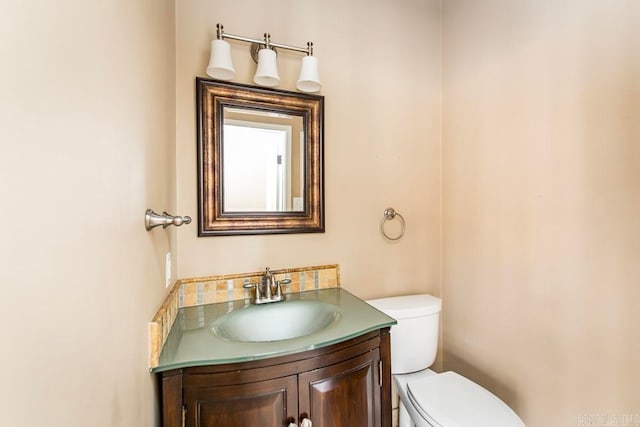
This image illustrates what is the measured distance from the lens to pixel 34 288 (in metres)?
0.36

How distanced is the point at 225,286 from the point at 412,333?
3.25 feet

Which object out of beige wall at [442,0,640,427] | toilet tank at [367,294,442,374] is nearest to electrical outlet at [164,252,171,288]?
toilet tank at [367,294,442,374]

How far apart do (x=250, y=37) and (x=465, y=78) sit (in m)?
1.22

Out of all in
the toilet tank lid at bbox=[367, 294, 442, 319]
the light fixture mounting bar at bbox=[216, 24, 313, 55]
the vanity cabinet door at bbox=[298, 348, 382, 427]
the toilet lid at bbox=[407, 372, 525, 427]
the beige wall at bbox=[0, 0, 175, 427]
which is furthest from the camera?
the toilet tank lid at bbox=[367, 294, 442, 319]

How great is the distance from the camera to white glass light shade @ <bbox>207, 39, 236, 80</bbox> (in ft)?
4.37

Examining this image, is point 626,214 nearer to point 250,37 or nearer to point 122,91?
point 122,91

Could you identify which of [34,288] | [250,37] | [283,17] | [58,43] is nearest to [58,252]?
[34,288]

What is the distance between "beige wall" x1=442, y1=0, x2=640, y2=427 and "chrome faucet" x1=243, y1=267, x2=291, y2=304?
1.09 metres

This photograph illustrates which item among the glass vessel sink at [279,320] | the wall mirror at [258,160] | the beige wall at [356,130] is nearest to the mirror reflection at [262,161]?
the wall mirror at [258,160]

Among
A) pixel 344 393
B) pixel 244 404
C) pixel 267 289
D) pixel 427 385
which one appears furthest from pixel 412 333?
pixel 244 404

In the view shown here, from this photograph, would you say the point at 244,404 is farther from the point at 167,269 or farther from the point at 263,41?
the point at 263,41

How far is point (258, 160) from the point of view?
1513 millimetres

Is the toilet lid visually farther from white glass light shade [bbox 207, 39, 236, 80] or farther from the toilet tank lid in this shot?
white glass light shade [bbox 207, 39, 236, 80]

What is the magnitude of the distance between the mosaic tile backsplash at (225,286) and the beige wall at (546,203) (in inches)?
32.3
